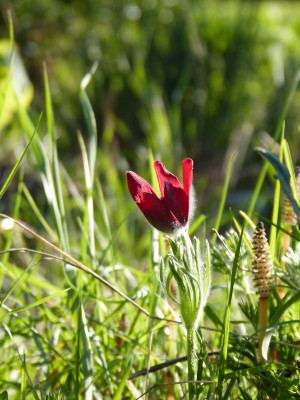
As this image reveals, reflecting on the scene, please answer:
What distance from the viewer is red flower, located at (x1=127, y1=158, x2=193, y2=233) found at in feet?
1.58

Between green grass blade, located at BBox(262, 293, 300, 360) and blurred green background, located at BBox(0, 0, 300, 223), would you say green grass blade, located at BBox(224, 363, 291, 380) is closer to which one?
green grass blade, located at BBox(262, 293, 300, 360)

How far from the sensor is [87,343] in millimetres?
567

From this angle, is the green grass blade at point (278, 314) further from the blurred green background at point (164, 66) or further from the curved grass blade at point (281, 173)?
the blurred green background at point (164, 66)

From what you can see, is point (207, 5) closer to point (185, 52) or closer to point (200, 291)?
point (185, 52)

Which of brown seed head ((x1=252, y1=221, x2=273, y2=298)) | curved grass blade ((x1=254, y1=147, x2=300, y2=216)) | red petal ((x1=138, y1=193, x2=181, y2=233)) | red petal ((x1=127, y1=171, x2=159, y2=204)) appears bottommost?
brown seed head ((x1=252, y1=221, x2=273, y2=298))

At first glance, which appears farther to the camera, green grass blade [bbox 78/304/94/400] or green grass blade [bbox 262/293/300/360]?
green grass blade [bbox 78/304/94/400]

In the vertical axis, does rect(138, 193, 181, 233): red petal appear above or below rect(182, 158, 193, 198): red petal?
below

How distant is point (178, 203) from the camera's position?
0.48m

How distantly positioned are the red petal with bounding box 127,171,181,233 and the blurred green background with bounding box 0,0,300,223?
7.19 ft

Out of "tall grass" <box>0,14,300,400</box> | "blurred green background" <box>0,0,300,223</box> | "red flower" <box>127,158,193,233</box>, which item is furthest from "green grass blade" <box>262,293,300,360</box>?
"blurred green background" <box>0,0,300,223</box>

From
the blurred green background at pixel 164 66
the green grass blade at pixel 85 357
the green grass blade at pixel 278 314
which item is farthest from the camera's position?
the blurred green background at pixel 164 66

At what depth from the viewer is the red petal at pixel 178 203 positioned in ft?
1.57

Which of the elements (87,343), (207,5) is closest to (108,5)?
(207,5)

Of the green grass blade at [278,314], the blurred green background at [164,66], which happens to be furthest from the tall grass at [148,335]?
the blurred green background at [164,66]
